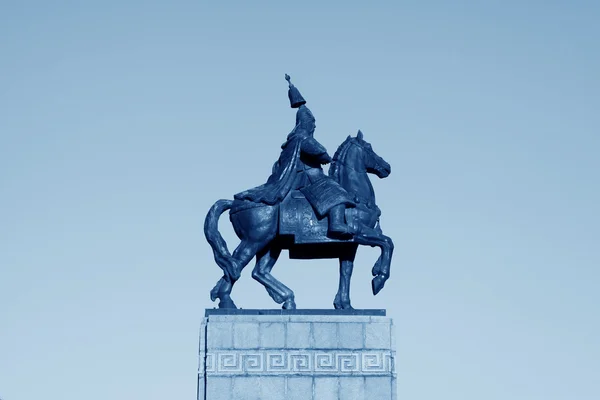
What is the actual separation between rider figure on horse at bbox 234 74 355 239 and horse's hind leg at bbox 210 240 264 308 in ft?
2.39

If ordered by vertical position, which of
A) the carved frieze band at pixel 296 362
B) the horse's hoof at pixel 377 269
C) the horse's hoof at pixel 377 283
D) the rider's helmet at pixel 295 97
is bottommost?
the carved frieze band at pixel 296 362

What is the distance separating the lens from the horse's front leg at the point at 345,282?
17.9m

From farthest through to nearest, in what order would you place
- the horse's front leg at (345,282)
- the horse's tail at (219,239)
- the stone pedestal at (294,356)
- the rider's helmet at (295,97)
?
1. the rider's helmet at (295,97)
2. the horse's front leg at (345,282)
3. the horse's tail at (219,239)
4. the stone pedestal at (294,356)

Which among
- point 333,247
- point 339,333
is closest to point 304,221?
point 333,247

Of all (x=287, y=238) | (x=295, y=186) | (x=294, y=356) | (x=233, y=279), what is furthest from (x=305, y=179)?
(x=294, y=356)

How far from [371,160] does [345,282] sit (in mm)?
2117

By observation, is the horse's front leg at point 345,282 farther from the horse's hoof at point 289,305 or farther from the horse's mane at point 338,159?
the horse's mane at point 338,159

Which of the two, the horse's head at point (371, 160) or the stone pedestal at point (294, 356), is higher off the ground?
the horse's head at point (371, 160)

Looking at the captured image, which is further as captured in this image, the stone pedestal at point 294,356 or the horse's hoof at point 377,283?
the horse's hoof at point 377,283

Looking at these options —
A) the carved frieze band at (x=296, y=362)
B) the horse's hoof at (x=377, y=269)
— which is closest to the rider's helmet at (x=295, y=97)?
the horse's hoof at (x=377, y=269)

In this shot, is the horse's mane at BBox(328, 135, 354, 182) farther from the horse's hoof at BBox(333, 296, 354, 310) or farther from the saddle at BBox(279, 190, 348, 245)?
the horse's hoof at BBox(333, 296, 354, 310)

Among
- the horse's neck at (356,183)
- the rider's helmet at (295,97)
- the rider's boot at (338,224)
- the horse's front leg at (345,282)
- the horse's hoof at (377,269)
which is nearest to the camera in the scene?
the rider's boot at (338,224)

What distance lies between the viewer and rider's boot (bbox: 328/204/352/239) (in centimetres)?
1752

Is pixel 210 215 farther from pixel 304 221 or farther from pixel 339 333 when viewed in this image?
pixel 339 333
